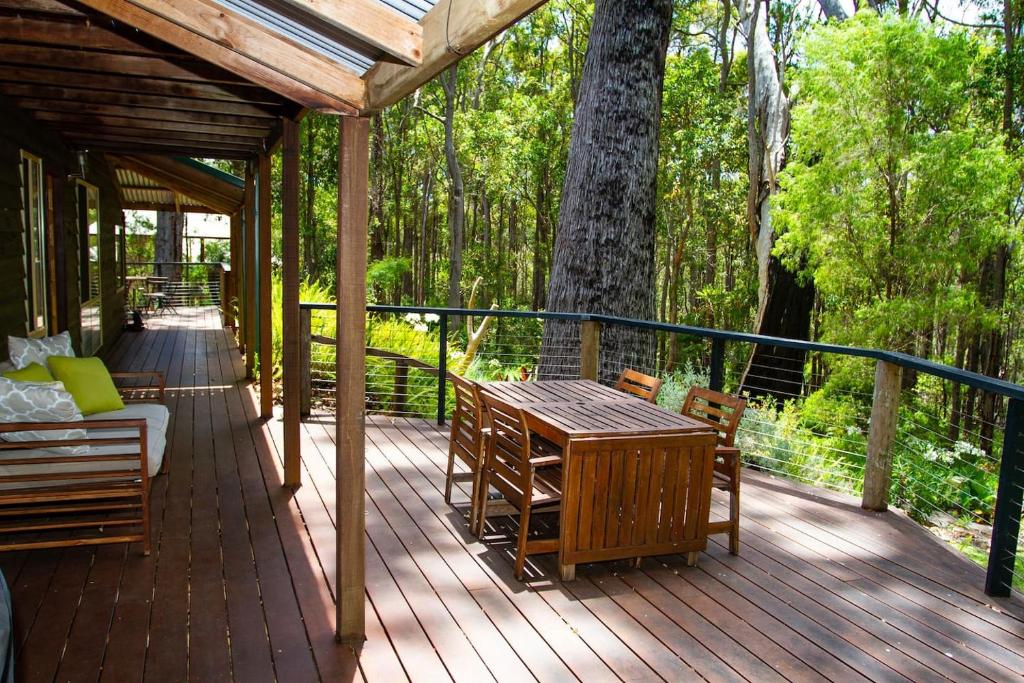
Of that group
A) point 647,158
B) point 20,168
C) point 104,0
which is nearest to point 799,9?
point 647,158

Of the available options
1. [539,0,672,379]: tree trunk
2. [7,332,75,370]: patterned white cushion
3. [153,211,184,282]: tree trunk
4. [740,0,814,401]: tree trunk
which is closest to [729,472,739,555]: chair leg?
[539,0,672,379]: tree trunk

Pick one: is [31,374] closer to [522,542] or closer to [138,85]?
[138,85]

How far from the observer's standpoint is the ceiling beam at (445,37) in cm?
170

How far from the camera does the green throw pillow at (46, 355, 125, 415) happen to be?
445 centimetres

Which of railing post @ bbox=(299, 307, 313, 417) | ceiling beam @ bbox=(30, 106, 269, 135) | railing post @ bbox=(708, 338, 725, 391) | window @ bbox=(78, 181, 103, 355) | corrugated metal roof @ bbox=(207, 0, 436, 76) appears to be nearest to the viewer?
corrugated metal roof @ bbox=(207, 0, 436, 76)

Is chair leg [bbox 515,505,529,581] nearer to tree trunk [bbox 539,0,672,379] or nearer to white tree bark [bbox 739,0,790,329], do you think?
tree trunk [bbox 539,0,672,379]

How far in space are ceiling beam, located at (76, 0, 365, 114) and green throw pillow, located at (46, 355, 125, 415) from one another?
2.74 metres

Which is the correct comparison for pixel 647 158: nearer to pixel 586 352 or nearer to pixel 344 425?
pixel 586 352

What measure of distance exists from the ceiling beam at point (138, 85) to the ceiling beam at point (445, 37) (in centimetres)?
217

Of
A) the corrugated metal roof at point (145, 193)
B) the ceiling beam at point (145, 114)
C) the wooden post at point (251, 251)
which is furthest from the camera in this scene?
the corrugated metal roof at point (145, 193)

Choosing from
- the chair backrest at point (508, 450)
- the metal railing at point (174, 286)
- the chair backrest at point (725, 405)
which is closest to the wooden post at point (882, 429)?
the chair backrest at point (725, 405)

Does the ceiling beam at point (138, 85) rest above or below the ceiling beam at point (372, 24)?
above

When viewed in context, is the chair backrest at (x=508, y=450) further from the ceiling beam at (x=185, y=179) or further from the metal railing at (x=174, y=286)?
the metal railing at (x=174, y=286)

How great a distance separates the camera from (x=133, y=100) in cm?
497
